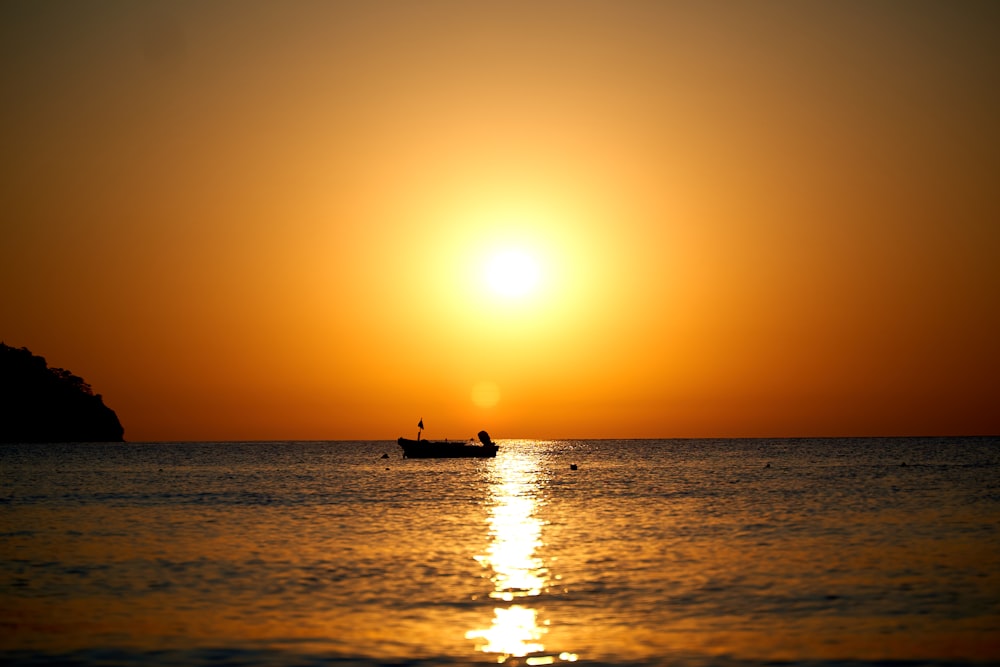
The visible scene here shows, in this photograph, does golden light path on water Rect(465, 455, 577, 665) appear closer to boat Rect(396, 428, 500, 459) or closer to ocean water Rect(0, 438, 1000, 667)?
ocean water Rect(0, 438, 1000, 667)

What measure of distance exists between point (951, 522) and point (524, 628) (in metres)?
37.0

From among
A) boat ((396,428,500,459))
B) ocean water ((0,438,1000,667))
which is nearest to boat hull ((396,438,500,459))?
boat ((396,428,500,459))

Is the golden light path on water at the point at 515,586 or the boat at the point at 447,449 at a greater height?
the boat at the point at 447,449

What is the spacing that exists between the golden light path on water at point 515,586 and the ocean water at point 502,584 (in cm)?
12

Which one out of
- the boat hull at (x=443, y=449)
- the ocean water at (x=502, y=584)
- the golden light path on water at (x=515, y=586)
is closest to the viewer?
the golden light path on water at (x=515, y=586)

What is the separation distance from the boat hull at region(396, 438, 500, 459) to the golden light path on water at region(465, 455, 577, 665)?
108327 mm

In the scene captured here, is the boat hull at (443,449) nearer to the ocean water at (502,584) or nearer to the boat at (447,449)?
the boat at (447,449)

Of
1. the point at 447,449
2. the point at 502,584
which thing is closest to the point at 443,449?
the point at 447,449

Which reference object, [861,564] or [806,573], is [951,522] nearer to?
[861,564]

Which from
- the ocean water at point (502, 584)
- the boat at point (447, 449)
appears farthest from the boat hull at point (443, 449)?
the ocean water at point (502, 584)

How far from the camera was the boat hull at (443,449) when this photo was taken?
175000 millimetres

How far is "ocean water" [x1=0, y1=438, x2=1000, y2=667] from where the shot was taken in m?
23.9

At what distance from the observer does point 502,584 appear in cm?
3303

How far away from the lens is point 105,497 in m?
78.4
